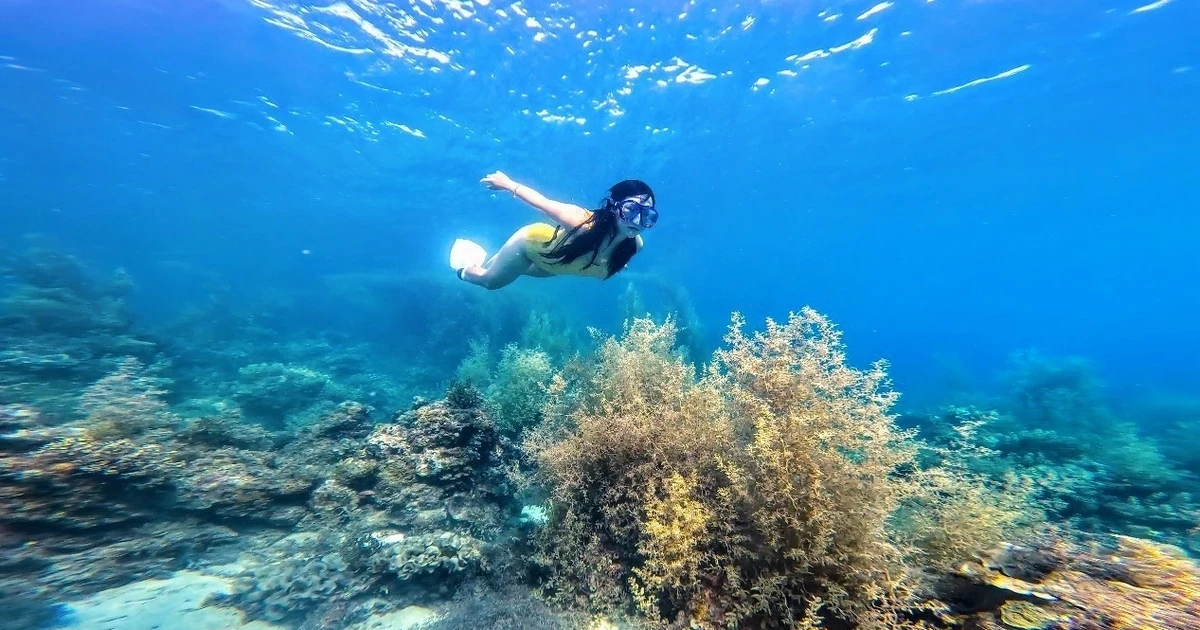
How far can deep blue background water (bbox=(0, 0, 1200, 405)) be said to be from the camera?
14.9 metres

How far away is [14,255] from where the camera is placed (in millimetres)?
18906

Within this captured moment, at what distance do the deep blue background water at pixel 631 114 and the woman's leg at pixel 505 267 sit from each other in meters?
8.21

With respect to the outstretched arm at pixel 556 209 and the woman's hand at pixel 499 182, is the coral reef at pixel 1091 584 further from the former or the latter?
the woman's hand at pixel 499 182

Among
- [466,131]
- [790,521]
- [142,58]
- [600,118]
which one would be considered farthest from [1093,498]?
[142,58]

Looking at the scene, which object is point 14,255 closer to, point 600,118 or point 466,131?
point 466,131

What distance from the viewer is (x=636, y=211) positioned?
4.69m

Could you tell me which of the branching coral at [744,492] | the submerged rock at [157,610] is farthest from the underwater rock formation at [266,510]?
the branching coral at [744,492]

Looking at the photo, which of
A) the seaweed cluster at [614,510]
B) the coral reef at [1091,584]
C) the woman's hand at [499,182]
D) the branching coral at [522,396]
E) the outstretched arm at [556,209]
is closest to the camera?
the coral reef at [1091,584]

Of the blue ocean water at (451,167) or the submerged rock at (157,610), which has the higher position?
the blue ocean water at (451,167)

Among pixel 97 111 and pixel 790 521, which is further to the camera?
pixel 97 111

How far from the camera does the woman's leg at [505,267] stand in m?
5.80

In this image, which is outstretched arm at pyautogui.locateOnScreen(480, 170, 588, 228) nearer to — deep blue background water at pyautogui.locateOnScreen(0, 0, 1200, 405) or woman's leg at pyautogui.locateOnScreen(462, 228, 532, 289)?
woman's leg at pyautogui.locateOnScreen(462, 228, 532, 289)

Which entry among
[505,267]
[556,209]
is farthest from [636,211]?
[505,267]

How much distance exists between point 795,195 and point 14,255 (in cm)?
4079
